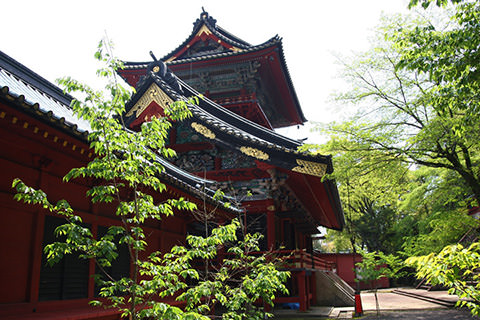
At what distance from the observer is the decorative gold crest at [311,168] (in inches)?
430

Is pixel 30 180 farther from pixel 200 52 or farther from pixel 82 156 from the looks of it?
pixel 200 52

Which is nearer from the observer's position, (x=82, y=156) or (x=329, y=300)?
(x=82, y=156)

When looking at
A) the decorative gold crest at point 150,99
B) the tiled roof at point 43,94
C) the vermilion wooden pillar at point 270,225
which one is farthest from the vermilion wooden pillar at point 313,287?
the decorative gold crest at point 150,99

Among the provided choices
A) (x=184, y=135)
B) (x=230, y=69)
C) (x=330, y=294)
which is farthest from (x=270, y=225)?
(x=230, y=69)

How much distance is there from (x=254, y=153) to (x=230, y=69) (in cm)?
724

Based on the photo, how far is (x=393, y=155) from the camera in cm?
1103

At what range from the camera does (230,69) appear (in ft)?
57.9

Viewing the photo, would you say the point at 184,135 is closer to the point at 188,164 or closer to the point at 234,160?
the point at 188,164

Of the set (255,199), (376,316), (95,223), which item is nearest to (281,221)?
(255,199)

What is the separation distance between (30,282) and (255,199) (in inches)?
324

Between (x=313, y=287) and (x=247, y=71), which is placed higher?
(x=247, y=71)

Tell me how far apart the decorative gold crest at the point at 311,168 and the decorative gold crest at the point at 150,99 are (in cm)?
486

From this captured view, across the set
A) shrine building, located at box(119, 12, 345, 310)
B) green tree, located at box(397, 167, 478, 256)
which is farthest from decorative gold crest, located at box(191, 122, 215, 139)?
green tree, located at box(397, 167, 478, 256)

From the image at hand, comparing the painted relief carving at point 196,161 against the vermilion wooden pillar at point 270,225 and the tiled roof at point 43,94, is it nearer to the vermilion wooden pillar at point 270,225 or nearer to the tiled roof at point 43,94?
the vermilion wooden pillar at point 270,225
